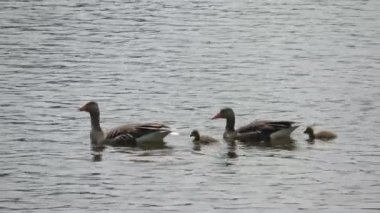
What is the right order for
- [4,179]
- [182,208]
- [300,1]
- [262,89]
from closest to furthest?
[182,208], [4,179], [262,89], [300,1]

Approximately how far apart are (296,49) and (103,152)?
16570mm

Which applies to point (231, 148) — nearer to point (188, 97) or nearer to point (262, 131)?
point (262, 131)

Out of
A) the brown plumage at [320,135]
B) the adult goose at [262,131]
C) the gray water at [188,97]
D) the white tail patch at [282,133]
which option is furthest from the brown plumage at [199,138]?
the brown plumage at [320,135]

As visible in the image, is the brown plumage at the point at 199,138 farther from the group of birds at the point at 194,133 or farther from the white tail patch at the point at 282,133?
the white tail patch at the point at 282,133

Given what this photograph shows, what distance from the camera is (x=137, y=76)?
35719mm

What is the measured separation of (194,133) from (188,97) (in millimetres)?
5799

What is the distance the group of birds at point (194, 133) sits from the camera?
26328 millimetres

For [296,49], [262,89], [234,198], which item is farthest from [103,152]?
[296,49]

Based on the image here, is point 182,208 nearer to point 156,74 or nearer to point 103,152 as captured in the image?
point 103,152

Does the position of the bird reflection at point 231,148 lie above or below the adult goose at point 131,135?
below

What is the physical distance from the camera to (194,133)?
85.7 ft

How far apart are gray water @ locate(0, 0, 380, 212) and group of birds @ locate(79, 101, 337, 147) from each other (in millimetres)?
336

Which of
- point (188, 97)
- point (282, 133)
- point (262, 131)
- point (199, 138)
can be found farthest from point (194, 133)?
point (188, 97)

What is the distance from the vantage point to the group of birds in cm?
2633
